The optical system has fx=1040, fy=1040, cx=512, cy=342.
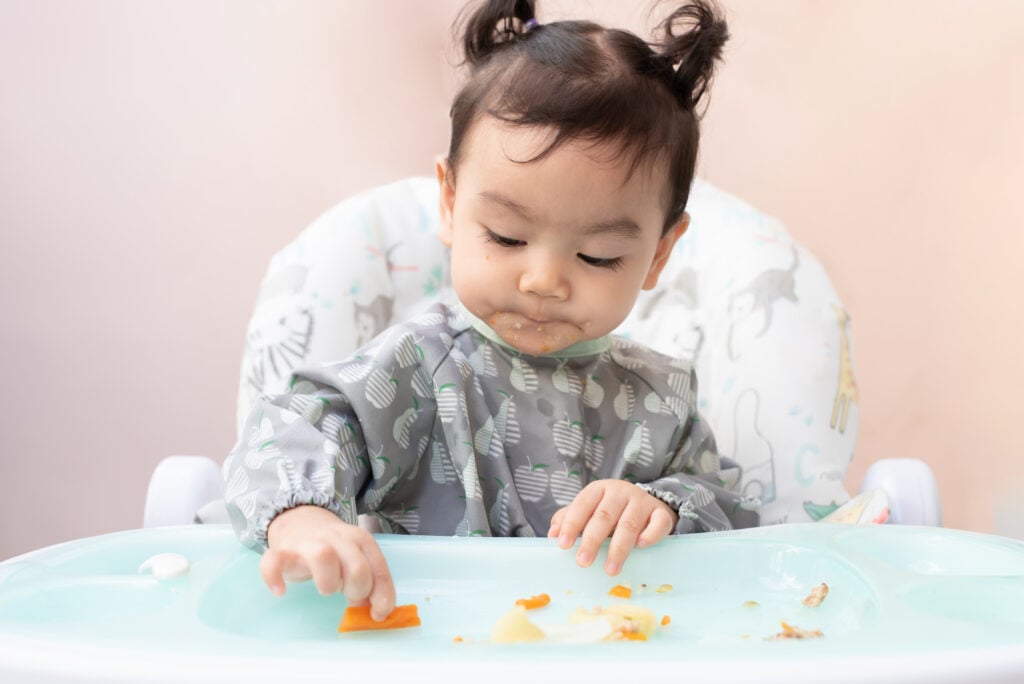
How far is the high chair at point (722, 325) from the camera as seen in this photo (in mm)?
953

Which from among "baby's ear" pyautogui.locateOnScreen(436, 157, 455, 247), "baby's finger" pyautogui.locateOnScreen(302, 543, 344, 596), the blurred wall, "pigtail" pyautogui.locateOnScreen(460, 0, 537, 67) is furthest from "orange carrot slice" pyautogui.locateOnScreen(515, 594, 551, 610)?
the blurred wall

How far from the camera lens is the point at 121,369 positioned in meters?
1.49

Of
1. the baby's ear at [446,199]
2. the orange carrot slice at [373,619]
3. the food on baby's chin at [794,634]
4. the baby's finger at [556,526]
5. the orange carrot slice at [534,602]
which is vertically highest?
the baby's ear at [446,199]

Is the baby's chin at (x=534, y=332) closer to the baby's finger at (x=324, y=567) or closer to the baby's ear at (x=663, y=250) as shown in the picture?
the baby's ear at (x=663, y=250)

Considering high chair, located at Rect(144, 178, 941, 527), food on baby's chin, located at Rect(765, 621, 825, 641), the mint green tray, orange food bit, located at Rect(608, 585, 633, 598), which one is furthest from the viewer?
high chair, located at Rect(144, 178, 941, 527)

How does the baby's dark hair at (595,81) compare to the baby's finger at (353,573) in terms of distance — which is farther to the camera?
the baby's dark hair at (595,81)

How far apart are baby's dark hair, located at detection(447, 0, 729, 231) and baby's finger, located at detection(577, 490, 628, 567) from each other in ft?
0.76

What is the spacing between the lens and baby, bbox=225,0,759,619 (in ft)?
2.27

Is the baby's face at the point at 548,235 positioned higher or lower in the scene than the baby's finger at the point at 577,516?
higher

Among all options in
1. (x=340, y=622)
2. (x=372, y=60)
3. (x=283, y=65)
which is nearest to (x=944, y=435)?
(x=372, y=60)

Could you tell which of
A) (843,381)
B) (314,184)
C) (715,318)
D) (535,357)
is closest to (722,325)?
(715,318)

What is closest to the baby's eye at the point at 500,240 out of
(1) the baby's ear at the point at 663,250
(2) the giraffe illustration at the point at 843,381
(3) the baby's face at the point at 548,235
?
(3) the baby's face at the point at 548,235

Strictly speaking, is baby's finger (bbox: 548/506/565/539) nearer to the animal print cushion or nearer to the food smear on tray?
the food smear on tray

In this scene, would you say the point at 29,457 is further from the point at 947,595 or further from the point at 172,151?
the point at 947,595
